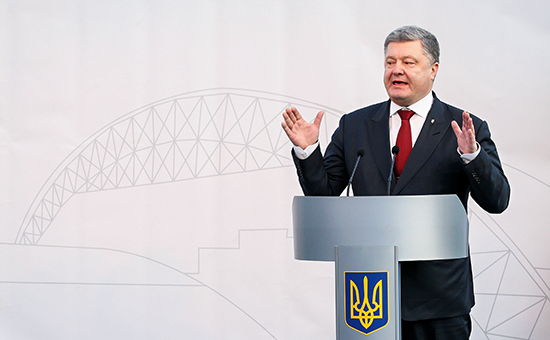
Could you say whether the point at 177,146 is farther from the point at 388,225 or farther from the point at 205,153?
the point at 388,225

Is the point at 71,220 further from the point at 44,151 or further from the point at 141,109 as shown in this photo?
the point at 141,109

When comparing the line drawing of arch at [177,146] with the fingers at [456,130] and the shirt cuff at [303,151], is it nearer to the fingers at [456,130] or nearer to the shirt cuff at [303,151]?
the shirt cuff at [303,151]

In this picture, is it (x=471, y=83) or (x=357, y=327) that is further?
(x=471, y=83)

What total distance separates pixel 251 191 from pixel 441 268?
4.42ft

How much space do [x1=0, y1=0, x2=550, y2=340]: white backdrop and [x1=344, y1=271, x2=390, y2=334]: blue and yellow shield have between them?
4.93ft

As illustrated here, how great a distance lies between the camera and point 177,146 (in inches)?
115

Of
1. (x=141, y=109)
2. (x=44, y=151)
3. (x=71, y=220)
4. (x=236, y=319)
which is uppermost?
(x=141, y=109)

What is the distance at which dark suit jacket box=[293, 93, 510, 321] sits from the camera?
162cm

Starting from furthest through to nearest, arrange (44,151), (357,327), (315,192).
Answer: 1. (44,151)
2. (315,192)
3. (357,327)

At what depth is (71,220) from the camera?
3.00 metres

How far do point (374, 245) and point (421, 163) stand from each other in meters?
0.49

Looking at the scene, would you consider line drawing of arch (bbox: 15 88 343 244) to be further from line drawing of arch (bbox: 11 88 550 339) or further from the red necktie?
the red necktie

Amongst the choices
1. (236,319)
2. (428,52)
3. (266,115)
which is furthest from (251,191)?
(428,52)

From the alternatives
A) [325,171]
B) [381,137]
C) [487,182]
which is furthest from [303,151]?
[487,182]
